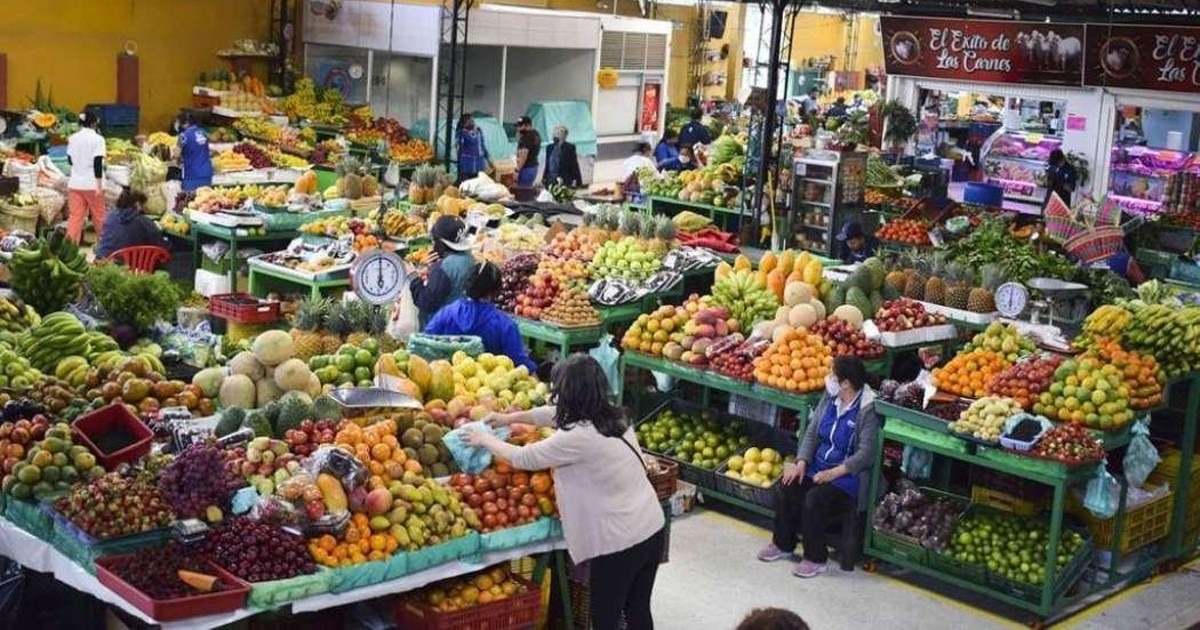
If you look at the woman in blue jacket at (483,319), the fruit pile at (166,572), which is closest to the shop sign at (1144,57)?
the woman in blue jacket at (483,319)

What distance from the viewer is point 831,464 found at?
7.96 meters

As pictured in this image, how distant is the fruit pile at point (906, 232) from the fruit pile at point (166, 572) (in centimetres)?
1079

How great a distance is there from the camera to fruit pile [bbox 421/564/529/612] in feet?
19.0

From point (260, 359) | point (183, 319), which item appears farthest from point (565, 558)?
point (183, 319)

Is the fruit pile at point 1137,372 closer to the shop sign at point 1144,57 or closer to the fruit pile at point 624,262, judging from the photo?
the fruit pile at point 624,262

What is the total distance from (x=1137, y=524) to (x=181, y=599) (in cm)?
541

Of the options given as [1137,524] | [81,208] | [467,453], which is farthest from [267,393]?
[81,208]

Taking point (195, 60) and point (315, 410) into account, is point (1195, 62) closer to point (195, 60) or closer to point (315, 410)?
point (195, 60)

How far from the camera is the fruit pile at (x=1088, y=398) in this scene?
7629 millimetres

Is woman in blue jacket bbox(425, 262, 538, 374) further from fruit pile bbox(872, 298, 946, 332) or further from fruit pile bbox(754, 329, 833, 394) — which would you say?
fruit pile bbox(872, 298, 946, 332)

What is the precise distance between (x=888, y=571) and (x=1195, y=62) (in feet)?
37.5

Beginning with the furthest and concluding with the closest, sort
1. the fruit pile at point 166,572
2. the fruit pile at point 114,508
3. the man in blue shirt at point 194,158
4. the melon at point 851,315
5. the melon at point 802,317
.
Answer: the man in blue shirt at point 194,158
the melon at point 851,315
the melon at point 802,317
the fruit pile at point 114,508
the fruit pile at point 166,572

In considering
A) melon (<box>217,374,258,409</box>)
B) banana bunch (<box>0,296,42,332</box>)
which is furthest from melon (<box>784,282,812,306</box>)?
banana bunch (<box>0,296,42,332</box>)

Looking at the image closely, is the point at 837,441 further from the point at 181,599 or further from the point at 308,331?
the point at 181,599
